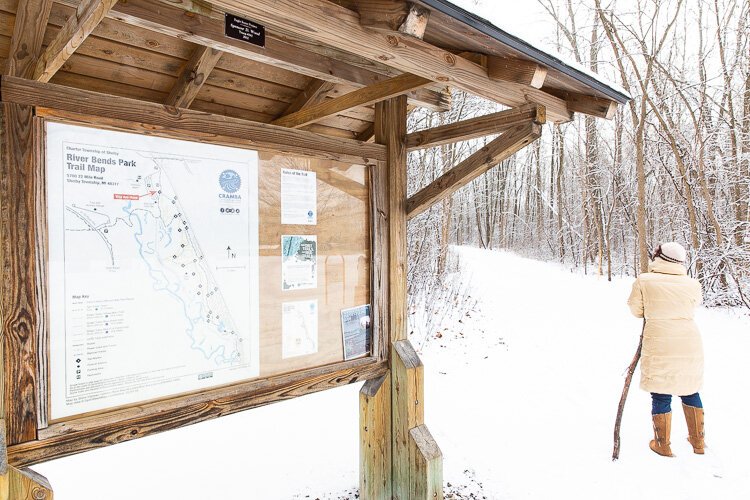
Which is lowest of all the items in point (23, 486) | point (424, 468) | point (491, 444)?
point (491, 444)

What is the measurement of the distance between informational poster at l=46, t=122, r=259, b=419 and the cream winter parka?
10.6 feet

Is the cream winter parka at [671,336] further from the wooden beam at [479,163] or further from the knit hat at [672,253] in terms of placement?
the wooden beam at [479,163]

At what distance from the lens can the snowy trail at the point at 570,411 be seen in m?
3.45

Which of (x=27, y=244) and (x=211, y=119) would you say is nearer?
(x=27, y=244)

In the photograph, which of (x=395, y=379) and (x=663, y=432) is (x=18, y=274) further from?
(x=663, y=432)

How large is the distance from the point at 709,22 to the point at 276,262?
12158mm

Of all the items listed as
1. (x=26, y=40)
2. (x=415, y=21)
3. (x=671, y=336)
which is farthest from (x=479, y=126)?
(x=671, y=336)

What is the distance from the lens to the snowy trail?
345 cm

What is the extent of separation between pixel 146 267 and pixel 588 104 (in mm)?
2581

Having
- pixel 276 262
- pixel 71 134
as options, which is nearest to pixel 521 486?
pixel 276 262

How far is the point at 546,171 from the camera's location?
28922mm

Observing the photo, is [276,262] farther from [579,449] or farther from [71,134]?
[579,449]

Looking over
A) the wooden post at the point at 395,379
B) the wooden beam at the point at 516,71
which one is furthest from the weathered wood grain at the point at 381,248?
the wooden beam at the point at 516,71

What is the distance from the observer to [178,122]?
81.9 inches
